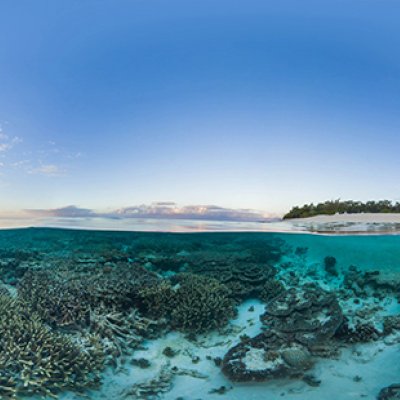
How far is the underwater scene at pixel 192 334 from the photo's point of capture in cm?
543

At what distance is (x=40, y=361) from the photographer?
493 centimetres

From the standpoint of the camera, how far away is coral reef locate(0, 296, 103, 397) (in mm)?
4706

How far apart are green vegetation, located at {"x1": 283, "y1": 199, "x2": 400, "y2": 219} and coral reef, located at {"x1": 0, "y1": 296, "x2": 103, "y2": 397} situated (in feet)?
38.2

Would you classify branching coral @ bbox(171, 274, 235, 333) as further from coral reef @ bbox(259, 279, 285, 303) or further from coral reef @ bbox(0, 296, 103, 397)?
coral reef @ bbox(0, 296, 103, 397)

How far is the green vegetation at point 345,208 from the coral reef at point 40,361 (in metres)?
11.6

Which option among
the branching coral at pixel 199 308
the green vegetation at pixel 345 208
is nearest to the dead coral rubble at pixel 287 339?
the branching coral at pixel 199 308

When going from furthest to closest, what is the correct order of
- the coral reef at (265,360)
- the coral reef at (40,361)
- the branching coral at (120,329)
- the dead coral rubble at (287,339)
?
the branching coral at (120,329) → the dead coral rubble at (287,339) → the coral reef at (265,360) → the coral reef at (40,361)

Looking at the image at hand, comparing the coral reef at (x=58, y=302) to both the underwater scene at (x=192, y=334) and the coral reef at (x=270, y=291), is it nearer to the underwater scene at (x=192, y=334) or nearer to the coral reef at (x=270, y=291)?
the underwater scene at (x=192, y=334)

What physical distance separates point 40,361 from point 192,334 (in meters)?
3.61

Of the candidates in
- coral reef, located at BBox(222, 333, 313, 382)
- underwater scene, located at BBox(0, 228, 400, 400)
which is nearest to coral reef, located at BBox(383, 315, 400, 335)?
underwater scene, located at BBox(0, 228, 400, 400)

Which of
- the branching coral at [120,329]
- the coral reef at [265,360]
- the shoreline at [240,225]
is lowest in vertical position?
the coral reef at [265,360]

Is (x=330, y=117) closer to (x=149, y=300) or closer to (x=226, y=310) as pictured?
(x=226, y=310)

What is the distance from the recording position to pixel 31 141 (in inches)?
442

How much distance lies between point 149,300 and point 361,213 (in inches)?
452
